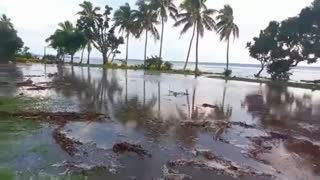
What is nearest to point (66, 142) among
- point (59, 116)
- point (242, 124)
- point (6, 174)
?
point (6, 174)

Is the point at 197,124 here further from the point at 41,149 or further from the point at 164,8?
the point at 164,8

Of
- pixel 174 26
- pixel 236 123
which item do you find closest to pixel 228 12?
pixel 174 26

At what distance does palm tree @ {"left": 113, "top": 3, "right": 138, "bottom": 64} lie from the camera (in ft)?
227

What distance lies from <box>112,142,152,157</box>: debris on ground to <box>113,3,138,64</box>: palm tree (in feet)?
195

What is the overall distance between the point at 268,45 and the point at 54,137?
4626cm

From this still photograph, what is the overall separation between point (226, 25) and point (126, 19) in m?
19.9

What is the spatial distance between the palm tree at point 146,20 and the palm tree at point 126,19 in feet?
3.63

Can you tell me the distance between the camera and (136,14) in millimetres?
68250

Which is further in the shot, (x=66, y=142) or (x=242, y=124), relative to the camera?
(x=242, y=124)

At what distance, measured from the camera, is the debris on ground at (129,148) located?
986cm

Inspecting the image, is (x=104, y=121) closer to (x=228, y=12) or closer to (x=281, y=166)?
(x=281, y=166)

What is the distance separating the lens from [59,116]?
14.4 m

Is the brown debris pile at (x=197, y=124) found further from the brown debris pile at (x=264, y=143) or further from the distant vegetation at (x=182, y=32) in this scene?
the distant vegetation at (x=182, y=32)

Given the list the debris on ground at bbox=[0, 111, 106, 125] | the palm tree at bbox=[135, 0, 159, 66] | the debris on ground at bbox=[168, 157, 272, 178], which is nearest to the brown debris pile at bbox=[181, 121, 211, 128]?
the debris on ground at bbox=[0, 111, 106, 125]
